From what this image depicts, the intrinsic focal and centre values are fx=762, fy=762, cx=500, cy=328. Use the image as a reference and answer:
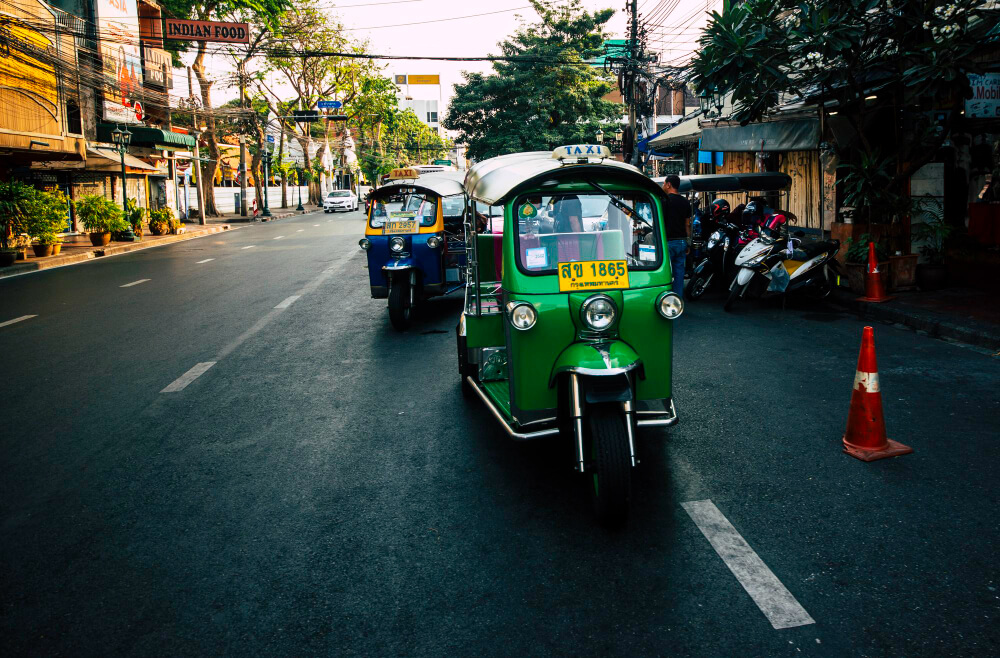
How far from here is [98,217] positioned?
75.4 feet

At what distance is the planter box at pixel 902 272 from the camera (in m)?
10.7

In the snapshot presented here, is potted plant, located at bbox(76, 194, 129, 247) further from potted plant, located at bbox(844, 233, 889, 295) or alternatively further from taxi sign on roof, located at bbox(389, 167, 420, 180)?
potted plant, located at bbox(844, 233, 889, 295)

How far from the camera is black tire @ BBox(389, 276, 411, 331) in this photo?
929 centimetres

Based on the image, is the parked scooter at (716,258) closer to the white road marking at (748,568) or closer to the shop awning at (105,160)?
the white road marking at (748,568)

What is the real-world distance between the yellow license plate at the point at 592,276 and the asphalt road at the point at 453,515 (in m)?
1.17

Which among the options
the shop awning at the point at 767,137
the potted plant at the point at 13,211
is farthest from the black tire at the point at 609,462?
the potted plant at the point at 13,211

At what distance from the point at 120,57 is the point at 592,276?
33156 millimetres

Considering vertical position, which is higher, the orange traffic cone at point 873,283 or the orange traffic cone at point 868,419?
the orange traffic cone at point 873,283

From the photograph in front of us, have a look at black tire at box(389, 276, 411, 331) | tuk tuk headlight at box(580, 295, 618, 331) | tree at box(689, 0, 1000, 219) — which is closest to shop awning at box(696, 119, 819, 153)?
tree at box(689, 0, 1000, 219)

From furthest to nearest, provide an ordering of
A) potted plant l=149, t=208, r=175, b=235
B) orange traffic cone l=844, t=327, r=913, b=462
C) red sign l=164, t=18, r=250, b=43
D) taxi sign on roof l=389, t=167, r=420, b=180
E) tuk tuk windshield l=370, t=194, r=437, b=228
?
red sign l=164, t=18, r=250, b=43 → potted plant l=149, t=208, r=175, b=235 → taxi sign on roof l=389, t=167, r=420, b=180 → tuk tuk windshield l=370, t=194, r=437, b=228 → orange traffic cone l=844, t=327, r=913, b=462

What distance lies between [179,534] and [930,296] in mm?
9989

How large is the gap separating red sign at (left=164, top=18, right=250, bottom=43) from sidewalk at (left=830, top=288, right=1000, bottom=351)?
1229 inches

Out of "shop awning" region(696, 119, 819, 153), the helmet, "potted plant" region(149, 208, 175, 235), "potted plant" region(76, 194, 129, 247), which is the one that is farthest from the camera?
"potted plant" region(149, 208, 175, 235)

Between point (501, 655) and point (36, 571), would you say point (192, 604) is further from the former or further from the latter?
point (501, 655)
